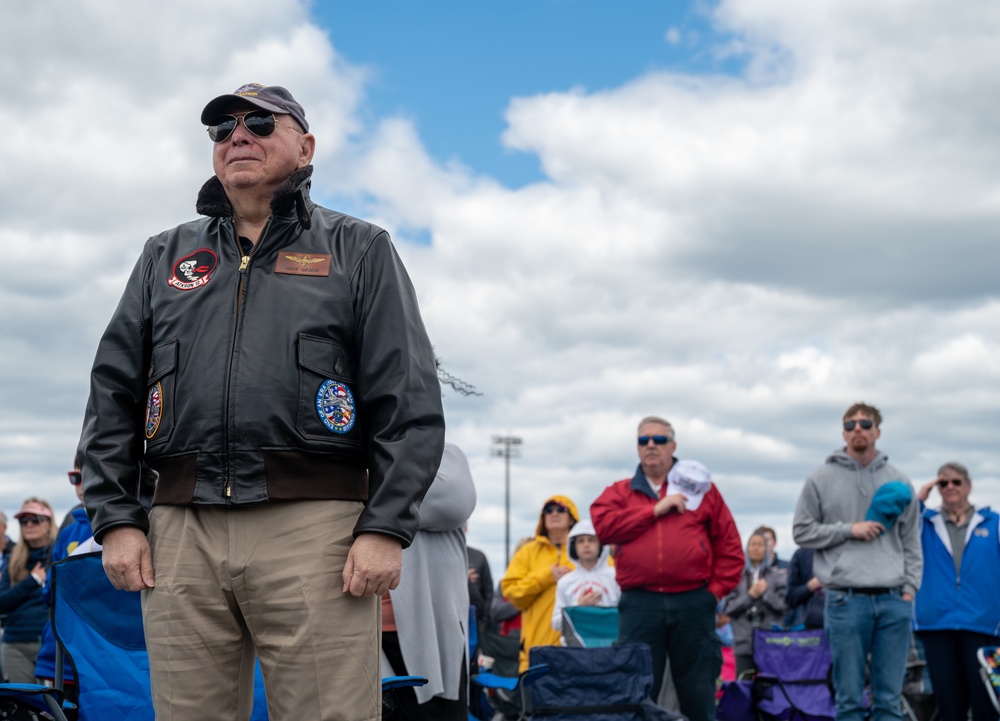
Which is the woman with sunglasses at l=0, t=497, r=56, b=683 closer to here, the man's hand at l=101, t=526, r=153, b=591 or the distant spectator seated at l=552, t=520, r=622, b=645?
the distant spectator seated at l=552, t=520, r=622, b=645

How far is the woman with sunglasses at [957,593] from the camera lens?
25.7 ft

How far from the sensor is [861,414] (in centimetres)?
767

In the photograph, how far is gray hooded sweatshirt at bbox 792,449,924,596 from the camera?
7.32 m

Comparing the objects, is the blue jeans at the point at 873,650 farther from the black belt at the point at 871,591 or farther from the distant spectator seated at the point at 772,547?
the distant spectator seated at the point at 772,547

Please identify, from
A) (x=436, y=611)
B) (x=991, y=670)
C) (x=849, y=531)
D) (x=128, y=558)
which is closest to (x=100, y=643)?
(x=436, y=611)

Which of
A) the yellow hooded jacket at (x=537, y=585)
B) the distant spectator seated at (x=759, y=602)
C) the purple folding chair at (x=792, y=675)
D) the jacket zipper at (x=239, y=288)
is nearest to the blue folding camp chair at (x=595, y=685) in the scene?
the yellow hooded jacket at (x=537, y=585)

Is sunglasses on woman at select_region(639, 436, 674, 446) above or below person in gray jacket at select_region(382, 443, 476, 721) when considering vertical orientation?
above

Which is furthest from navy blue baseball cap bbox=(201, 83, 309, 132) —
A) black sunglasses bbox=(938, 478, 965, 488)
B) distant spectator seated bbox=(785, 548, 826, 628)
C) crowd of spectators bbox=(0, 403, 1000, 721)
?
distant spectator seated bbox=(785, 548, 826, 628)

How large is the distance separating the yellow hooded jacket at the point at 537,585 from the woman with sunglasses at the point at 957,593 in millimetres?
2620

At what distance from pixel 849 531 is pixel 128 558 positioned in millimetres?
5725

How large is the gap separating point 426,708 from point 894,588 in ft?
12.9

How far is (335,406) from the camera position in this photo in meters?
2.63

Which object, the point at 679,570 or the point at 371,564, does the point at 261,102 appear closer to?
the point at 371,564

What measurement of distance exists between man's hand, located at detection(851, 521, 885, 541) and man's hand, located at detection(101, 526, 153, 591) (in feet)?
18.5
